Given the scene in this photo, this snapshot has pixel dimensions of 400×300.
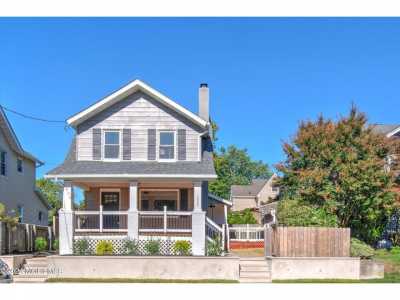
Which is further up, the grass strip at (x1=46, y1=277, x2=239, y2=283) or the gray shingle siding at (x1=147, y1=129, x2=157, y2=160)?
the gray shingle siding at (x1=147, y1=129, x2=157, y2=160)

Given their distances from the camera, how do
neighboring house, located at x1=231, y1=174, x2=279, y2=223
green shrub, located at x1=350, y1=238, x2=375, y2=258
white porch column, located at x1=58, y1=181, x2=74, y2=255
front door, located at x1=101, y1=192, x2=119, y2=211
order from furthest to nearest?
neighboring house, located at x1=231, y1=174, x2=279, y2=223, front door, located at x1=101, y1=192, x2=119, y2=211, white porch column, located at x1=58, y1=181, x2=74, y2=255, green shrub, located at x1=350, y1=238, x2=375, y2=258

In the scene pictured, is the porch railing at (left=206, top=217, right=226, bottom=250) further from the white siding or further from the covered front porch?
the white siding

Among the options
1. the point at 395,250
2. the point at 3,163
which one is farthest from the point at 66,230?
the point at 395,250

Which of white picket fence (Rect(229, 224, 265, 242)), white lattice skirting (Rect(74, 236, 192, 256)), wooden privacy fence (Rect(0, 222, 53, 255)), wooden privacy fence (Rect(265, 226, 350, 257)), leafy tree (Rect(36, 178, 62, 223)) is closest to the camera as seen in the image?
wooden privacy fence (Rect(265, 226, 350, 257))

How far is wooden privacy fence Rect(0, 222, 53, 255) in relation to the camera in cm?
2102

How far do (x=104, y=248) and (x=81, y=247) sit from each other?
3.20 ft

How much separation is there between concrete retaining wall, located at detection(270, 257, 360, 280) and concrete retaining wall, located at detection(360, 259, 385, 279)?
13.0 inches

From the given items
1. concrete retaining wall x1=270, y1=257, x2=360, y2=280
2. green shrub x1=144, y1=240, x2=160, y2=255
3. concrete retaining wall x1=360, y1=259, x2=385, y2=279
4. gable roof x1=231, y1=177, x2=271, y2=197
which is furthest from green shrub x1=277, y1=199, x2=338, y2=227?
gable roof x1=231, y1=177, x2=271, y2=197

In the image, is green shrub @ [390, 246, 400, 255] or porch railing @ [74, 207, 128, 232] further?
green shrub @ [390, 246, 400, 255]

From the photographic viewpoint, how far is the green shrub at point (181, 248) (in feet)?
74.9

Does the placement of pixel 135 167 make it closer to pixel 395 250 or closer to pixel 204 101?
pixel 204 101

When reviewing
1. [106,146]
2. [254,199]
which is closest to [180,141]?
[106,146]

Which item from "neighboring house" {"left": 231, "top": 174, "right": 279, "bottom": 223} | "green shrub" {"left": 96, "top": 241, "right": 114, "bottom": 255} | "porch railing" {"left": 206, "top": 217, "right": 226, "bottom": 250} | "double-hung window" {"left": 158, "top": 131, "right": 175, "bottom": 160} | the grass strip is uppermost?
"double-hung window" {"left": 158, "top": 131, "right": 175, "bottom": 160}
